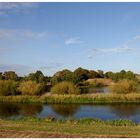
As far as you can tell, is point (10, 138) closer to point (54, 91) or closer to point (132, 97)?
point (132, 97)

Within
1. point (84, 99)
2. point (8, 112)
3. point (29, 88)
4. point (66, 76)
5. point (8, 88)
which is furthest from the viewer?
point (66, 76)

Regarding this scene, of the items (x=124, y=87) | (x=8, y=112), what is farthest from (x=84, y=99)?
(x=8, y=112)

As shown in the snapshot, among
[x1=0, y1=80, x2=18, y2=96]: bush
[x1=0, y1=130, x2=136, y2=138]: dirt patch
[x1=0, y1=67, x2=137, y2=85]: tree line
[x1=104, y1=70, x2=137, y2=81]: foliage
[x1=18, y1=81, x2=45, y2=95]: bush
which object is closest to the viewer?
[x1=0, y1=130, x2=136, y2=138]: dirt patch

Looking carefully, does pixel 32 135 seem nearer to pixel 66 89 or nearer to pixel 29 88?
pixel 66 89

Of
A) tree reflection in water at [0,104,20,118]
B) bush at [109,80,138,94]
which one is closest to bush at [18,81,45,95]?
bush at [109,80,138,94]

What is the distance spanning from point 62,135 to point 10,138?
159 cm

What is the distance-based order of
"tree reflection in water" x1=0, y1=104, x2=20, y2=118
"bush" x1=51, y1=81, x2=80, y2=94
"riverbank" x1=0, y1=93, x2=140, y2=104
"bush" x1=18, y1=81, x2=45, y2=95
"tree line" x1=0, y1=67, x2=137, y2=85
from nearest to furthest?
"tree reflection in water" x1=0, y1=104, x2=20, y2=118 < "riverbank" x1=0, y1=93, x2=140, y2=104 < "bush" x1=51, y1=81, x2=80, y2=94 < "bush" x1=18, y1=81, x2=45, y2=95 < "tree line" x1=0, y1=67, x2=137, y2=85

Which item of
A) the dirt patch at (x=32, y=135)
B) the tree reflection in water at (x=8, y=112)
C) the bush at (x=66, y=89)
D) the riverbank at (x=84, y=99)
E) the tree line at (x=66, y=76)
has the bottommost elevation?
the dirt patch at (x=32, y=135)

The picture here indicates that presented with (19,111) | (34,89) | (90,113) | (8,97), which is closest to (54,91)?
(34,89)

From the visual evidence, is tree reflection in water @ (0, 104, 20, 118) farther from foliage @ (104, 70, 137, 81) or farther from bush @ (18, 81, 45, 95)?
foliage @ (104, 70, 137, 81)

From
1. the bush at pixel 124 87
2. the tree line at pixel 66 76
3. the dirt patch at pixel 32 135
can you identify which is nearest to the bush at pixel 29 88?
the bush at pixel 124 87

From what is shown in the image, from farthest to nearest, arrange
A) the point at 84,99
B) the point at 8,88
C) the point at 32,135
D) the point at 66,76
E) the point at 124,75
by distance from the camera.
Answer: the point at 124,75 < the point at 66,76 < the point at 8,88 < the point at 84,99 < the point at 32,135

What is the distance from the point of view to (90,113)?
28.0m

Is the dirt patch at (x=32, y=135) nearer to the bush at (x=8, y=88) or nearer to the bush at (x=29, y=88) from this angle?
the bush at (x=29, y=88)
